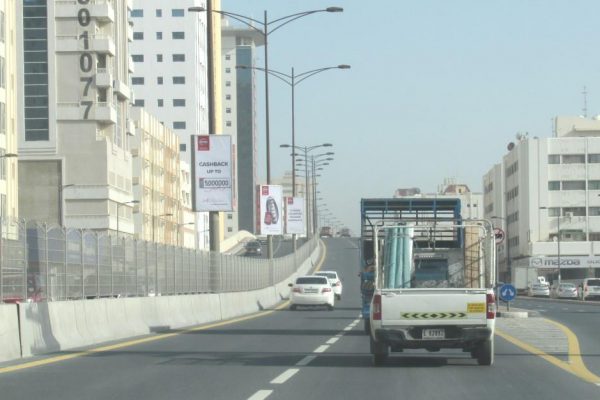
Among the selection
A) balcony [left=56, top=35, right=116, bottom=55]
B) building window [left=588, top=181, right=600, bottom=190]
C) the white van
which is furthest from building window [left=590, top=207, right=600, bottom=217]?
balcony [left=56, top=35, right=116, bottom=55]

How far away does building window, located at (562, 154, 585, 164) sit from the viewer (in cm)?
13925

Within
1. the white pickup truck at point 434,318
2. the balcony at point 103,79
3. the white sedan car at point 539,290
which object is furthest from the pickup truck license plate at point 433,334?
the balcony at point 103,79

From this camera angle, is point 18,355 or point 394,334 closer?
point 394,334

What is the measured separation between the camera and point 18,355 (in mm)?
20156

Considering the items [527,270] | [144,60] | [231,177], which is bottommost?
[527,270]

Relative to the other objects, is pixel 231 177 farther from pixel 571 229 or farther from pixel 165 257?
pixel 571 229

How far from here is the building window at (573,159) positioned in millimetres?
139250

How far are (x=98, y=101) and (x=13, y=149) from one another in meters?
24.3

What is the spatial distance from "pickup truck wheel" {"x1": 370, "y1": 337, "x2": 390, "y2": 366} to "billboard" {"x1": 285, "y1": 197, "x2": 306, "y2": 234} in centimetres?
6044

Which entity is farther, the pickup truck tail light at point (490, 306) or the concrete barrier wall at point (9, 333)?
the concrete barrier wall at point (9, 333)

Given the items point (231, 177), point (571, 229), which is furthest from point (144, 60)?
point (231, 177)

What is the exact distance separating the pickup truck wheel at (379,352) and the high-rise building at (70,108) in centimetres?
8270

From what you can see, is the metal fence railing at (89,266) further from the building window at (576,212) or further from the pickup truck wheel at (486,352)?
the building window at (576,212)

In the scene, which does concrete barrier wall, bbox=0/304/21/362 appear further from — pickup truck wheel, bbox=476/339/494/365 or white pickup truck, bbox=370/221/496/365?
pickup truck wheel, bbox=476/339/494/365
